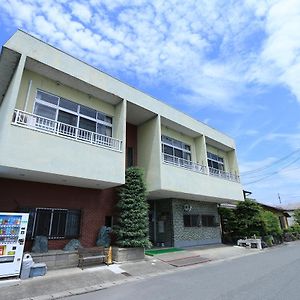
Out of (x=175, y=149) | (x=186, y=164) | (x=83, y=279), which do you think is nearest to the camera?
(x=83, y=279)

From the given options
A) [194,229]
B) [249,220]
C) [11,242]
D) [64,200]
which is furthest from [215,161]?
[11,242]

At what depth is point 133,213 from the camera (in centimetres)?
1152

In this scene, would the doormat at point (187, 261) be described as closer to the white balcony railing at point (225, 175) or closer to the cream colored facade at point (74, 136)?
the cream colored facade at point (74, 136)

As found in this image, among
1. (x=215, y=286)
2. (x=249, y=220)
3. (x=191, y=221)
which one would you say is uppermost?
(x=249, y=220)

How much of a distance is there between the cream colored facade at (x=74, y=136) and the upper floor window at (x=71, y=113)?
0.25 metres

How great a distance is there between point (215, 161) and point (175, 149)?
5.10 meters

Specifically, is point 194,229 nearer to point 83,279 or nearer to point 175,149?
point 175,149

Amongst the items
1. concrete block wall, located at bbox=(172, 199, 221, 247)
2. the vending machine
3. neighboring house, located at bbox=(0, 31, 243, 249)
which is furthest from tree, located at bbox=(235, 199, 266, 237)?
the vending machine

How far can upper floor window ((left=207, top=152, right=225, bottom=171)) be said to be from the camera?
765 inches

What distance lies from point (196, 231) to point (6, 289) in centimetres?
1253

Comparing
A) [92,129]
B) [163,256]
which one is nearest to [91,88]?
[92,129]

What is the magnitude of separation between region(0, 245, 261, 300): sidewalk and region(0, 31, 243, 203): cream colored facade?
3461 mm

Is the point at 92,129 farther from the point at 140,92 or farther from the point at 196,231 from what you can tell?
the point at 196,231

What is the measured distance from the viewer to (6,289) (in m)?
7.05
